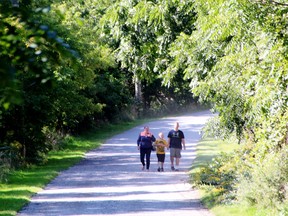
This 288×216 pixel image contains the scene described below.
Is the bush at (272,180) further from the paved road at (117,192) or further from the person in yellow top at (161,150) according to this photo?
the person in yellow top at (161,150)

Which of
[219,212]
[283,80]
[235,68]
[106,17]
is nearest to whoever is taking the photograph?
[283,80]

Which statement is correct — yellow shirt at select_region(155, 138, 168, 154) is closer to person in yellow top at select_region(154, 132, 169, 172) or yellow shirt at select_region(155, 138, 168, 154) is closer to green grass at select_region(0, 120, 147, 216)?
person in yellow top at select_region(154, 132, 169, 172)

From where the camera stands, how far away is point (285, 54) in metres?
7.61

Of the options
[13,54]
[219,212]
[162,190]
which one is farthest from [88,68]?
[13,54]

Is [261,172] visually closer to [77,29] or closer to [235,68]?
[235,68]

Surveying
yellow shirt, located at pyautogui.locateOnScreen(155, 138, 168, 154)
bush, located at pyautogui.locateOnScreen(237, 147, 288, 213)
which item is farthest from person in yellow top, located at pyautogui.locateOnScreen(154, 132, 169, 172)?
bush, located at pyautogui.locateOnScreen(237, 147, 288, 213)

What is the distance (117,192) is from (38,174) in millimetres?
5000

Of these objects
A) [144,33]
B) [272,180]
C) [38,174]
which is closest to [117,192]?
[144,33]

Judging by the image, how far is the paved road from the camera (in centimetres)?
1409

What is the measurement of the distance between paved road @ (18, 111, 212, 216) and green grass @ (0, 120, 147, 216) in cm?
32

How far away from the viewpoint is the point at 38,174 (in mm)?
20969

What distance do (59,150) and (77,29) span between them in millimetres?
7039

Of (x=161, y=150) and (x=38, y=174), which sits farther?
(x=161, y=150)

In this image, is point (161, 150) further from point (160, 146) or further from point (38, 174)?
point (38, 174)
